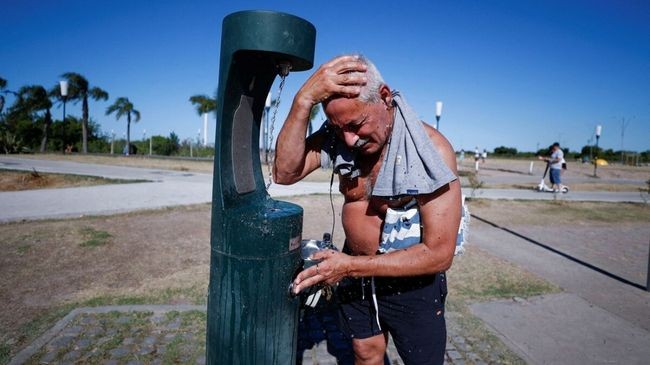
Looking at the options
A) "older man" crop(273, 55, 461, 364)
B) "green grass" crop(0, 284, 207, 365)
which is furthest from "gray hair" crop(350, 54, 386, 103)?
"green grass" crop(0, 284, 207, 365)

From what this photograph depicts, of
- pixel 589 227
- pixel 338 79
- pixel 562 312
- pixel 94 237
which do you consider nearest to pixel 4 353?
pixel 338 79

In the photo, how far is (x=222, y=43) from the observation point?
160 centimetres

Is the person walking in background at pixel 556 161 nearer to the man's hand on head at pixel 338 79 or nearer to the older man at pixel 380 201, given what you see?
the older man at pixel 380 201

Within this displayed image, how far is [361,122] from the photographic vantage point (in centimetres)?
152

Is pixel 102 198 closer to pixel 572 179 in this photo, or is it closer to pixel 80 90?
pixel 572 179

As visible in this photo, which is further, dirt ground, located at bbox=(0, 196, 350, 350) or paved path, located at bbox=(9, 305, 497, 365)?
dirt ground, located at bbox=(0, 196, 350, 350)

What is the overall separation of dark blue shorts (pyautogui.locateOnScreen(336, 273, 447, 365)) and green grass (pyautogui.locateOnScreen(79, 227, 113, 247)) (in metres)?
4.70

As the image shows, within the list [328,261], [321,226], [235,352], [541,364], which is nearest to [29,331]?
[235,352]

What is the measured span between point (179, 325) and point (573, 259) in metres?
5.23

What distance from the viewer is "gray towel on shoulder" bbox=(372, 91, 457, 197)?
1.47 m

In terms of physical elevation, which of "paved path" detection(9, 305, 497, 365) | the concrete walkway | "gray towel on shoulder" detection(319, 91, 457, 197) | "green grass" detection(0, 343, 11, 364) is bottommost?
"green grass" detection(0, 343, 11, 364)

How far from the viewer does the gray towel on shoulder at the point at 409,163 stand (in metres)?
1.47

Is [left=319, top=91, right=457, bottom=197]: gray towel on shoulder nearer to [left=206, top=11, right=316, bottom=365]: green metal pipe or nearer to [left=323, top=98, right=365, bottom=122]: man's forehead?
[left=323, top=98, right=365, bottom=122]: man's forehead

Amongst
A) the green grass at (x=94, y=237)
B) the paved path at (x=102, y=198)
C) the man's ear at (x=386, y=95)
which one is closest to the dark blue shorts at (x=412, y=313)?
the man's ear at (x=386, y=95)
